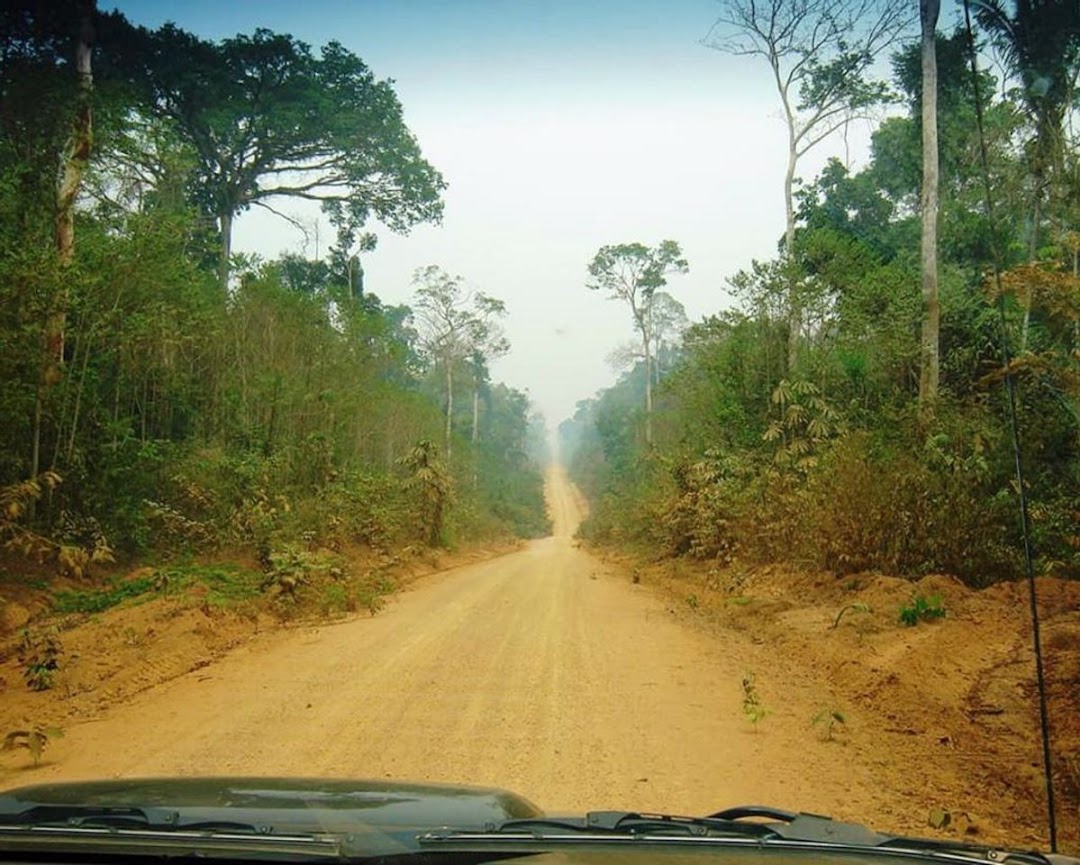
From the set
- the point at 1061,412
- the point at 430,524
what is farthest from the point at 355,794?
the point at 430,524

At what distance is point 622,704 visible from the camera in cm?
689

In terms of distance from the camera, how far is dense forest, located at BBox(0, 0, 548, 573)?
11.8 metres

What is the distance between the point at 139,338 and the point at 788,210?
1692cm

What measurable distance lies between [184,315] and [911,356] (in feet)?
43.7

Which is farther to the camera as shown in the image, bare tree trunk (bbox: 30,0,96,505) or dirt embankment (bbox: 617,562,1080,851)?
bare tree trunk (bbox: 30,0,96,505)

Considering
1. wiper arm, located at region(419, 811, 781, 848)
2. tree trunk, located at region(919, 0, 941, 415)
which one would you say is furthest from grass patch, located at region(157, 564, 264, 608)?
tree trunk, located at region(919, 0, 941, 415)

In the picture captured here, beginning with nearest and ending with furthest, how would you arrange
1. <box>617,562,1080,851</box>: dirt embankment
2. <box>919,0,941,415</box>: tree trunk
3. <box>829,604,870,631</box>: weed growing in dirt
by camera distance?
1. <box>617,562,1080,851</box>: dirt embankment
2. <box>829,604,870,631</box>: weed growing in dirt
3. <box>919,0,941,415</box>: tree trunk

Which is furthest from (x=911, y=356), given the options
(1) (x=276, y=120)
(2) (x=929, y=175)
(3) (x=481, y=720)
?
(1) (x=276, y=120)

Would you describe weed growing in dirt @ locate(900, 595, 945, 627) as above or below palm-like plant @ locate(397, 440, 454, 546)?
below

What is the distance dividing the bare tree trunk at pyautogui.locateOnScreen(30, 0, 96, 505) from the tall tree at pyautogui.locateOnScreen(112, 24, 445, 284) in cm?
969

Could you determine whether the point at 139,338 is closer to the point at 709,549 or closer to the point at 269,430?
the point at 269,430

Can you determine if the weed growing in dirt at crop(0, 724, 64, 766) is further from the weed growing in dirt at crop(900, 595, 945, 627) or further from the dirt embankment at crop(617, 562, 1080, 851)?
the weed growing in dirt at crop(900, 595, 945, 627)

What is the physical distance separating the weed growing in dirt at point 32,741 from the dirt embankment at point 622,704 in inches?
3.2

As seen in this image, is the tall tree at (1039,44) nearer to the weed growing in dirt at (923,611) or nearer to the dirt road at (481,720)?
the weed growing in dirt at (923,611)
